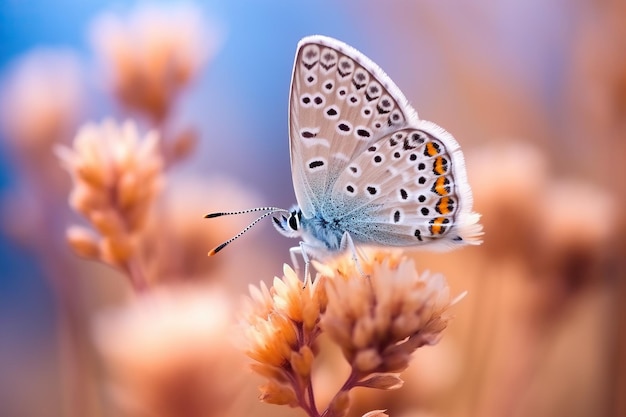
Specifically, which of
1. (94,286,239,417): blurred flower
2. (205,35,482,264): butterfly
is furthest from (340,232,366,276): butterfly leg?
(94,286,239,417): blurred flower

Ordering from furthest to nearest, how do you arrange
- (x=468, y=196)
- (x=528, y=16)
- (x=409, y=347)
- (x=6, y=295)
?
(x=528, y=16) → (x=6, y=295) → (x=468, y=196) → (x=409, y=347)

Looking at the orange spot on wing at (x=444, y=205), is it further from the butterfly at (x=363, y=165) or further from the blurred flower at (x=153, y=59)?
the blurred flower at (x=153, y=59)

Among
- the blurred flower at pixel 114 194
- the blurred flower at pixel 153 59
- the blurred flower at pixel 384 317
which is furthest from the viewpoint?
the blurred flower at pixel 153 59

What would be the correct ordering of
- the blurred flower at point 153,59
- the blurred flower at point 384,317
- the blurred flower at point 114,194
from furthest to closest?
the blurred flower at point 153,59
the blurred flower at point 114,194
the blurred flower at point 384,317

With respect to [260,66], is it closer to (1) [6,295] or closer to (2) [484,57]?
(2) [484,57]

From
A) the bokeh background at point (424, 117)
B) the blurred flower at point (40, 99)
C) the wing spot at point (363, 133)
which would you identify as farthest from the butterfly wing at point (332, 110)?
the blurred flower at point (40, 99)

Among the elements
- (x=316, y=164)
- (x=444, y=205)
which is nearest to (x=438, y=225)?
(x=444, y=205)

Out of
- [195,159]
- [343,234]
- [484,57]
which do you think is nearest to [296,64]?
[343,234]

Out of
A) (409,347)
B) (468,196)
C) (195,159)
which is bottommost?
(409,347)
